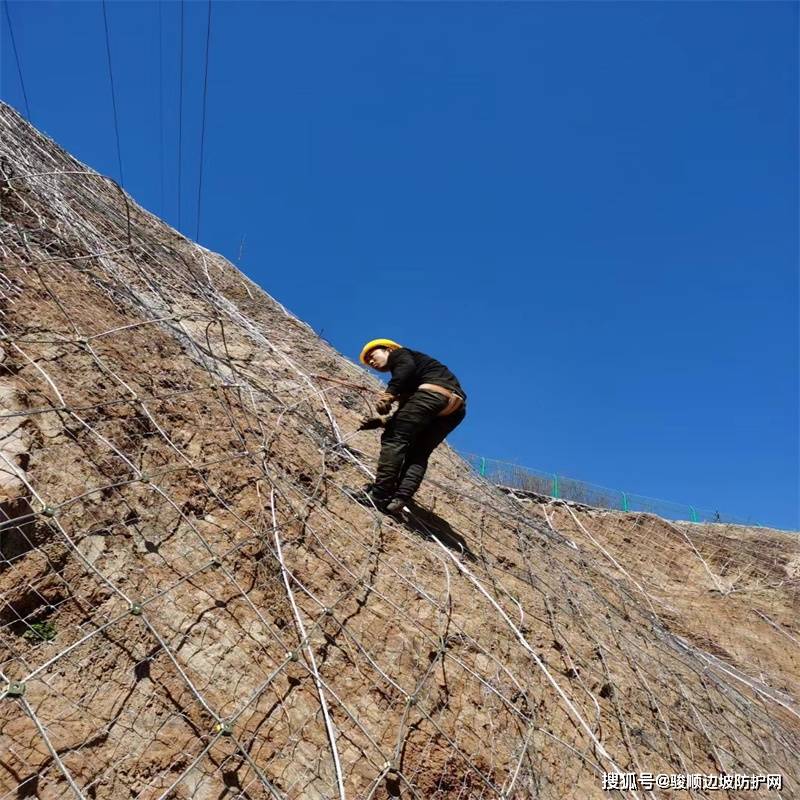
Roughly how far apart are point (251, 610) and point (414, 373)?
1947 millimetres

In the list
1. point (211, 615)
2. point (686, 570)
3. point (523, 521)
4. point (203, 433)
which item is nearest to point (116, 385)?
point (203, 433)

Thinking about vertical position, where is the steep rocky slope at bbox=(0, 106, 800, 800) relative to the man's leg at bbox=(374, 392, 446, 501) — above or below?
below

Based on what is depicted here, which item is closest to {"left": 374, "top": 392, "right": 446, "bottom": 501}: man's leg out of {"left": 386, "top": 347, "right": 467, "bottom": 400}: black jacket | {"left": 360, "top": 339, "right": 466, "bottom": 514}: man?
{"left": 360, "top": 339, "right": 466, "bottom": 514}: man

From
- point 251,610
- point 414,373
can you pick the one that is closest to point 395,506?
point 414,373

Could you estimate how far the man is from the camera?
3566mm

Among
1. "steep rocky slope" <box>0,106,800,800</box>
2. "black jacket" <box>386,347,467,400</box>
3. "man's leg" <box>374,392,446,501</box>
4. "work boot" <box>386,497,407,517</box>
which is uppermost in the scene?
"black jacket" <box>386,347,467,400</box>

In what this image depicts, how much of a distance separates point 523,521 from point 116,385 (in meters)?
3.32

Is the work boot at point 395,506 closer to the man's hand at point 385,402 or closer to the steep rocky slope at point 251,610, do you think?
the steep rocky slope at point 251,610

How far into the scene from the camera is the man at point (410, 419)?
357 cm

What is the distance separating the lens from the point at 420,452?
3811mm

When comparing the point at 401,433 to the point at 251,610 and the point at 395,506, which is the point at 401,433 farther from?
the point at 251,610

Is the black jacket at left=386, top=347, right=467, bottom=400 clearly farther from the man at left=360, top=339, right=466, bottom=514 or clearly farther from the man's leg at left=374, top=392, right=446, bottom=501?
the man's leg at left=374, top=392, right=446, bottom=501

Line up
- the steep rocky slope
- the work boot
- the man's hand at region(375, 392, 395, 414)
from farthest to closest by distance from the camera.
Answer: the man's hand at region(375, 392, 395, 414), the work boot, the steep rocky slope

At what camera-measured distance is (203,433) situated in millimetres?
3100
